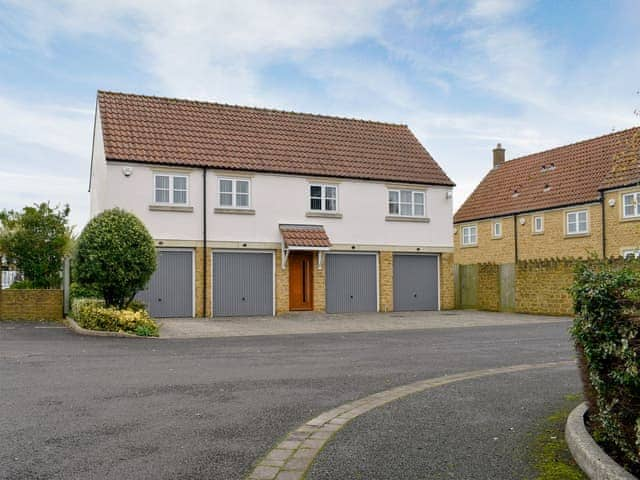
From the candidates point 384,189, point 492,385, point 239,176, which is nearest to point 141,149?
point 239,176

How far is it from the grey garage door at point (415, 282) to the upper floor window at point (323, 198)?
3.51 metres

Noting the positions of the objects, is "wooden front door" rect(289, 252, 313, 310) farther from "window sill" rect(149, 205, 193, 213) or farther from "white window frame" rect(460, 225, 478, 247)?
"white window frame" rect(460, 225, 478, 247)

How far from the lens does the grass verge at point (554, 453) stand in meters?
4.93

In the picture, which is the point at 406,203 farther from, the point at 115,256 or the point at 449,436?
the point at 449,436

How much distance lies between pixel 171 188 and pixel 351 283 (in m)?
7.95

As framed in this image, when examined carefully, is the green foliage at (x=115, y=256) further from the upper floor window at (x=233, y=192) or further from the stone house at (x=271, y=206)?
the upper floor window at (x=233, y=192)

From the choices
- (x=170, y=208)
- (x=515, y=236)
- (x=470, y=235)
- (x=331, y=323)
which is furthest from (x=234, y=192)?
(x=470, y=235)

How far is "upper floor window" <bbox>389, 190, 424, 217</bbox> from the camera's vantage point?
2709 centimetres

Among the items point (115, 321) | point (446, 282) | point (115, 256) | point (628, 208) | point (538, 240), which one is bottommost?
point (115, 321)

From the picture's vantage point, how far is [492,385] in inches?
359

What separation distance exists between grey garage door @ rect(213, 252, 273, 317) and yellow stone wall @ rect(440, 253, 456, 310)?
7825 mm

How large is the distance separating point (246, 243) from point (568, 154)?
19998 millimetres

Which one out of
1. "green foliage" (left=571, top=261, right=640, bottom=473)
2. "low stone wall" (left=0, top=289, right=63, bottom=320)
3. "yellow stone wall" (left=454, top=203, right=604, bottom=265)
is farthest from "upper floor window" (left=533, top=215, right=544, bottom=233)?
"green foliage" (left=571, top=261, right=640, bottom=473)

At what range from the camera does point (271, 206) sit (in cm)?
2464
